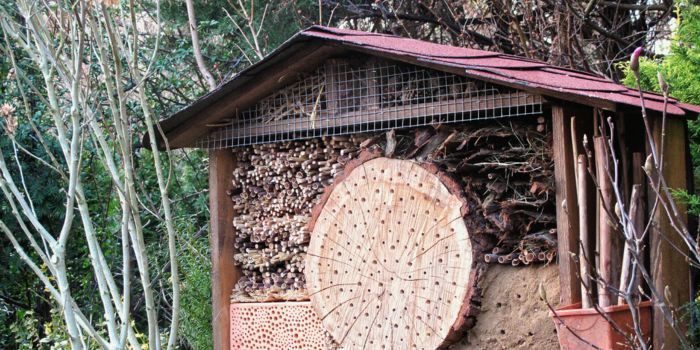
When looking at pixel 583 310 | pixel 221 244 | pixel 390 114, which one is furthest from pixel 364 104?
pixel 583 310

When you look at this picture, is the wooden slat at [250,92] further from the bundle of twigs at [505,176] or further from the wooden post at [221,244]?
the bundle of twigs at [505,176]

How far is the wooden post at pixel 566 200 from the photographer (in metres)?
4.02

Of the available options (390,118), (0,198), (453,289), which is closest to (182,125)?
(390,118)

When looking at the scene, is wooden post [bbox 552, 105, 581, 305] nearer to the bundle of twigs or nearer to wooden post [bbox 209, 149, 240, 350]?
the bundle of twigs

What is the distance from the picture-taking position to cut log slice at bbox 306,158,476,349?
14.9 ft

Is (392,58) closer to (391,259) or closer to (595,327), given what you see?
(391,259)

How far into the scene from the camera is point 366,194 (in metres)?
4.89

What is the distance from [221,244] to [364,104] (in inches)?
51.0

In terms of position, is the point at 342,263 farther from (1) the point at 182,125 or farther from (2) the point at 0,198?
(2) the point at 0,198

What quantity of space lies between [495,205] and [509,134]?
36 centimetres

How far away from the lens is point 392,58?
4535 mm

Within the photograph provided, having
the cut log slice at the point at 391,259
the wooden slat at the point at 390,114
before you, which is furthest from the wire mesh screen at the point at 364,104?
the cut log slice at the point at 391,259

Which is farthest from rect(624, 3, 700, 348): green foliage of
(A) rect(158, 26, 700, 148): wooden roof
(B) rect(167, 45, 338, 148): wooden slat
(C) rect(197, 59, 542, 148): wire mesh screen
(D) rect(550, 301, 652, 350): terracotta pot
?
(B) rect(167, 45, 338, 148): wooden slat

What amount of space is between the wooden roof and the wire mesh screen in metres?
0.08
